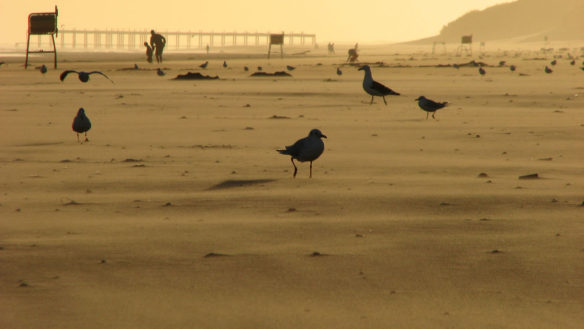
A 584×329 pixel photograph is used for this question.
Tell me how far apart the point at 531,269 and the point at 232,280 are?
182cm

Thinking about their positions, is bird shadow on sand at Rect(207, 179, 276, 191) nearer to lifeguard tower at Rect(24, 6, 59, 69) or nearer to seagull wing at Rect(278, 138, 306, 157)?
seagull wing at Rect(278, 138, 306, 157)

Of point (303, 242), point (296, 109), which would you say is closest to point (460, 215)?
point (303, 242)

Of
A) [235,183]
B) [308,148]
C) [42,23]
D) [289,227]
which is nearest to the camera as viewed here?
[289,227]

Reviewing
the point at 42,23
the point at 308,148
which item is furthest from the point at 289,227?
the point at 42,23

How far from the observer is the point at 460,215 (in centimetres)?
705

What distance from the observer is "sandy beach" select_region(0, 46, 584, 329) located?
4.70 metres

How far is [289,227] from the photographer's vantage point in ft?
21.8

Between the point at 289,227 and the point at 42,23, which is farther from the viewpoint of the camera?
the point at 42,23

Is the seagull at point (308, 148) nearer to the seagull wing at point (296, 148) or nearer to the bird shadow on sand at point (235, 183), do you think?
the seagull wing at point (296, 148)

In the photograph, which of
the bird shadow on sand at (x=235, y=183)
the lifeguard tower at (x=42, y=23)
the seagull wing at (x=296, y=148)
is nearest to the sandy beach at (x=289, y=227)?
the bird shadow on sand at (x=235, y=183)

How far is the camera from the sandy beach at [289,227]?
4703 millimetres

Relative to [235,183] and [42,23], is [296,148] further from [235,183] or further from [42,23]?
[42,23]

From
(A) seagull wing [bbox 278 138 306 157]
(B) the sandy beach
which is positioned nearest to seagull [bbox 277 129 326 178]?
(A) seagull wing [bbox 278 138 306 157]

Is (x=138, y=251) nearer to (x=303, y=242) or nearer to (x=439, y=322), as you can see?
(x=303, y=242)
